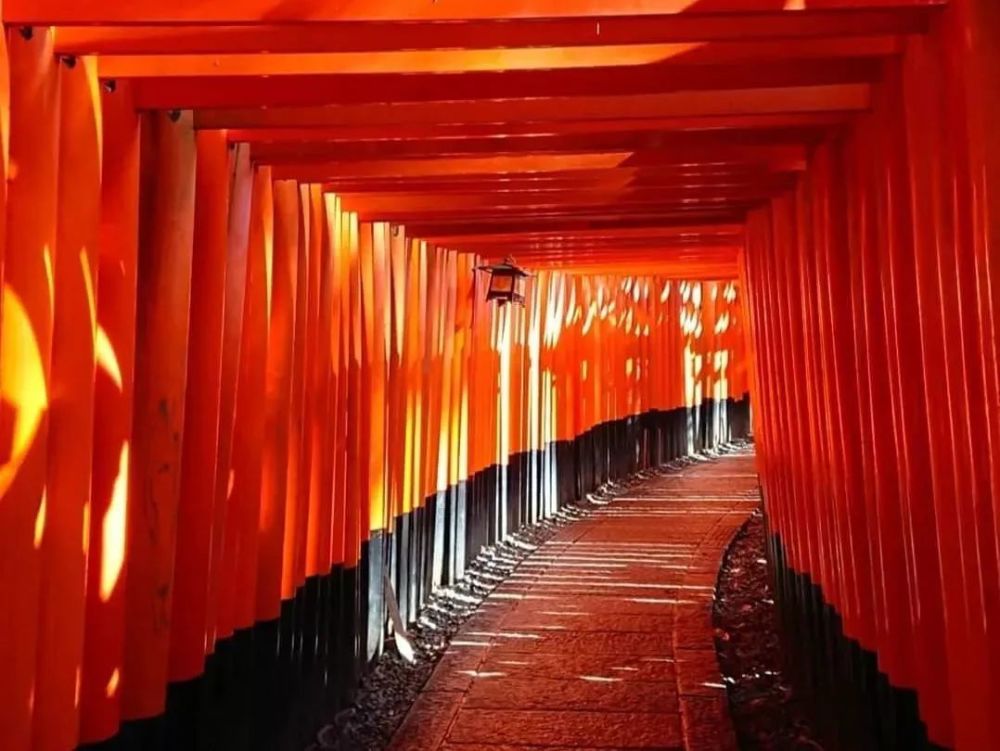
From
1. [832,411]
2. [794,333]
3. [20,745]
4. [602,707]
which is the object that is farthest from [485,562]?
[20,745]

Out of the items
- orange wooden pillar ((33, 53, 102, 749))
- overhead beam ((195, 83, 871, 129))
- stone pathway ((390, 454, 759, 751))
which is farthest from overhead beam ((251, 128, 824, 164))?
stone pathway ((390, 454, 759, 751))

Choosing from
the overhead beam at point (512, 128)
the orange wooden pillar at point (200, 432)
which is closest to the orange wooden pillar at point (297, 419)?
the overhead beam at point (512, 128)

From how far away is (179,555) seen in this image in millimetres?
3521

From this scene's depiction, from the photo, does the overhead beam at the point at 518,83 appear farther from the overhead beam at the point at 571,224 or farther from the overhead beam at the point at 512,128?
the overhead beam at the point at 571,224

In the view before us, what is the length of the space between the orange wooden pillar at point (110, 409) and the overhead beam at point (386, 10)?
0.51m

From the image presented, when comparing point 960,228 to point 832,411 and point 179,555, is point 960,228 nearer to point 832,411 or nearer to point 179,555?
point 832,411

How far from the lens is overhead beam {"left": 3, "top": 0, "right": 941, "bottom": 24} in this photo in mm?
2490

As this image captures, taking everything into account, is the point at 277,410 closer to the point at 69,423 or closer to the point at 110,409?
the point at 110,409

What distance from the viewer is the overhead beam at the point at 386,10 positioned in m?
2.49

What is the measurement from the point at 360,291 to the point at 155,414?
2.59m

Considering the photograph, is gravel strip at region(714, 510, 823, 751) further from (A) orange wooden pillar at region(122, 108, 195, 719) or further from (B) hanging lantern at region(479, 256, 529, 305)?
(A) orange wooden pillar at region(122, 108, 195, 719)

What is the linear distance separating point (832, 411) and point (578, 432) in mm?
8009

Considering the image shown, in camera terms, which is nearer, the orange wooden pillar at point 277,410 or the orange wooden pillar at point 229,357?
the orange wooden pillar at point 229,357

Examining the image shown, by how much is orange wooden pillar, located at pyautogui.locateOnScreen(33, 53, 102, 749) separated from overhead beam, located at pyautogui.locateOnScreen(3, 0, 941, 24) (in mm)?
354
